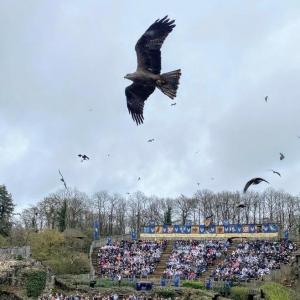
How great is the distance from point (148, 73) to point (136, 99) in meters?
0.87

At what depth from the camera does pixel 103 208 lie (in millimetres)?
81188

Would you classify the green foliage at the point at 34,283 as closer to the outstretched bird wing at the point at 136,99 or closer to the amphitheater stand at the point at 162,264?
the amphitheater stand at the point at 162,264

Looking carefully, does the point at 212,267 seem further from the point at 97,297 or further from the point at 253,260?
the point at 97,297

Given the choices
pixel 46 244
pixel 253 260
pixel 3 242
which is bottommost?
pixel 253 260

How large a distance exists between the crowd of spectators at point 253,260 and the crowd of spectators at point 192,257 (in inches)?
48.5

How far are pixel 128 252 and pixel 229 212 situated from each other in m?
30.6

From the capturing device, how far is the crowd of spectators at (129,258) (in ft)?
127

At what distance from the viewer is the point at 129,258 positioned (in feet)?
136

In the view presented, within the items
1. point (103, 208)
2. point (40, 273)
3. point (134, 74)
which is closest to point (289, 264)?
point (40, 273)

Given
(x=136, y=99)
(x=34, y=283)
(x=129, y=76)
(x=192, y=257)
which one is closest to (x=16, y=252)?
(x=34, y=283)

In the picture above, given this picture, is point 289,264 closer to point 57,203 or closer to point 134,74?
point 134,74

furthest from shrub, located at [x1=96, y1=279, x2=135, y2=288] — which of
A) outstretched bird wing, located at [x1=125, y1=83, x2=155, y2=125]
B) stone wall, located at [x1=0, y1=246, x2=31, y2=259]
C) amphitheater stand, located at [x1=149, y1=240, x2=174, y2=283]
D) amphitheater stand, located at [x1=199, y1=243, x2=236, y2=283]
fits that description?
outstretched bird wing, located at [x1=125, y1=83, x2=155, y2=125]

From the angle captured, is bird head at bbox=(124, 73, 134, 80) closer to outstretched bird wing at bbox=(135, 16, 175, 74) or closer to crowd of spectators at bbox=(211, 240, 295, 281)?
outstretched bird wing at bbox=(135, 16, 175, 74)

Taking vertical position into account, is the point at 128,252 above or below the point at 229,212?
below
